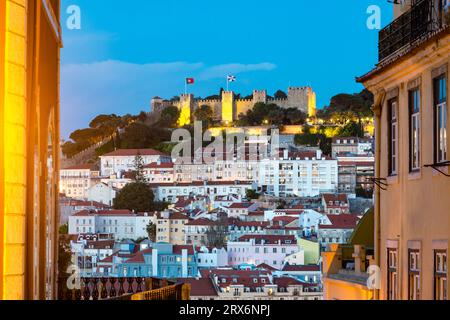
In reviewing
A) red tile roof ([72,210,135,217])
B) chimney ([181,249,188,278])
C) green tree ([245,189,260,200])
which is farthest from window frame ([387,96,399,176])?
green tree ([245,189,260,200])

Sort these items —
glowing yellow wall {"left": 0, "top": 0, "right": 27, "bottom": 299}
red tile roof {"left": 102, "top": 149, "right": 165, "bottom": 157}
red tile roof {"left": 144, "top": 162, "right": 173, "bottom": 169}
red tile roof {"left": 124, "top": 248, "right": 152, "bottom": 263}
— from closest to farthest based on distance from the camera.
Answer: glowing yellow wall {"left": 0, "top": 0, "right": 27, "bottom": 299} < red tile roof {"left": 124, "top": 248, "right": 152, "bottom": 263} < red tile roof {"left": 144, "top": 162, "right": 173, "bottom": 169} < red tile roof {"left": 102, "top": 149, "right": 165, "bottom": 157}

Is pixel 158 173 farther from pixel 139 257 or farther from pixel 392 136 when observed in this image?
pixel 392 136

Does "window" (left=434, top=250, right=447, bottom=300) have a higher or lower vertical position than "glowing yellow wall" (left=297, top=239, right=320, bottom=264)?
higher

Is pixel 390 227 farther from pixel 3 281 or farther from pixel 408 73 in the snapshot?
pixel 3 281

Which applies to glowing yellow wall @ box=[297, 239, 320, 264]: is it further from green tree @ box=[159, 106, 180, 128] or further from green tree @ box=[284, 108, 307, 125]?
green tree @ box=[159, 106, 180, 128]

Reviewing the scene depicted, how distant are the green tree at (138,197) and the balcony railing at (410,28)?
11315 centimetres

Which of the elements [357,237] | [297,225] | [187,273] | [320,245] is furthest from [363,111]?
[357,237]

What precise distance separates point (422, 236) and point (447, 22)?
1.57 metres

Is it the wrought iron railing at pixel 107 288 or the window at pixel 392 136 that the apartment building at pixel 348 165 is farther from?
the window at pixel 392 136

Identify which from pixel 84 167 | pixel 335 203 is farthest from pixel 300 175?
pixel 84 167

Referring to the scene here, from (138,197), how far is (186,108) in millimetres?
22586

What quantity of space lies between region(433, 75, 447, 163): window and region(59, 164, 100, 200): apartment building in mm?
125793

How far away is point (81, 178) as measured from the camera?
135 meters

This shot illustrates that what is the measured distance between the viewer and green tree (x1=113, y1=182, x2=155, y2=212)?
406 feet
